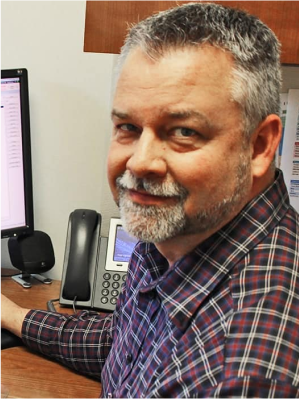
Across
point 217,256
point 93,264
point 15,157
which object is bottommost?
point 93,264

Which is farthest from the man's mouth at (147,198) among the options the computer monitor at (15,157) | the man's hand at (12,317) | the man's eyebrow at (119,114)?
the computer monitor at (15,157)

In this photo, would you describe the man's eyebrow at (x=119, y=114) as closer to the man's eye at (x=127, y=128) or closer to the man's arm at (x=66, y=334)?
the man's eye at (x=127, y=128)

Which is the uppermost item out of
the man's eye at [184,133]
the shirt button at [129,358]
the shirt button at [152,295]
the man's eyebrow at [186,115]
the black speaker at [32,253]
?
the man's eyebrow at [186,115]

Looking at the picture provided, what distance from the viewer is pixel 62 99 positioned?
159 cm

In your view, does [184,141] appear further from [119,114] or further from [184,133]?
[119,114]

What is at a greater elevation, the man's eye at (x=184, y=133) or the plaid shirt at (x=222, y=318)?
the man's eye at (x=184, y=133)

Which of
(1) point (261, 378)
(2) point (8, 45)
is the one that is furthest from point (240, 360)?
(2) point (8, 45)

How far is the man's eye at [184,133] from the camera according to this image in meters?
0.79

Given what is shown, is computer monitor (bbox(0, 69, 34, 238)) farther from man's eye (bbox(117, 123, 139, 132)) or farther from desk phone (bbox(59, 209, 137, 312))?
man's eye (bbox(117, 123, 139, 132))

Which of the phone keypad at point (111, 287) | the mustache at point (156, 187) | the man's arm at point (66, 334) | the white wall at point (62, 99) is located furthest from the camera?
the white wall at point (62, 99)

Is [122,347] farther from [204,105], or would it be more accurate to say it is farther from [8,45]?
Answer: [8,45]

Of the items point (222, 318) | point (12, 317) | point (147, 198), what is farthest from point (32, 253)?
point (222, 318)

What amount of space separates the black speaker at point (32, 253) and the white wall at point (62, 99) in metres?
0.11

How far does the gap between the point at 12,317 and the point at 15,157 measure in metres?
0.46
